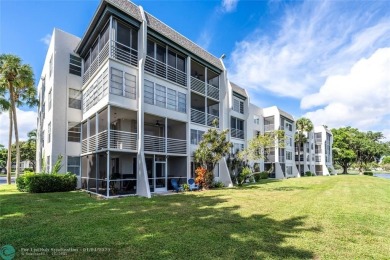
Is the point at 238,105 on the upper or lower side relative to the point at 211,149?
upper

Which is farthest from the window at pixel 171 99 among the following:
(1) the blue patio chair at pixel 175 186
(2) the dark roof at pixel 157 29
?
(1) the blue patio chair at pixel 175 186

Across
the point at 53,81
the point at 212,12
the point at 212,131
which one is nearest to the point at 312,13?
the point at 212,12

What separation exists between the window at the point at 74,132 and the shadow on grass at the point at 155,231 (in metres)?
10.0

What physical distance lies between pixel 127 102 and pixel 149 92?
2237mm

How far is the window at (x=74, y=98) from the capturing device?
19.7 metres

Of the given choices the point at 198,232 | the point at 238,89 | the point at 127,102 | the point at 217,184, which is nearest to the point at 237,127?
the point at 238,89

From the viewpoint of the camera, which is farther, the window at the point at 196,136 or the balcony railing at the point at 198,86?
the balcony railing at the point at 198,86

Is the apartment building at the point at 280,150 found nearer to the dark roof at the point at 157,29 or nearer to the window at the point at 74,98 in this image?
the dark roof at the point at 157,29

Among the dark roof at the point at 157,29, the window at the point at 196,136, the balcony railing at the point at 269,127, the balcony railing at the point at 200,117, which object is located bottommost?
the window at the point at 196,136

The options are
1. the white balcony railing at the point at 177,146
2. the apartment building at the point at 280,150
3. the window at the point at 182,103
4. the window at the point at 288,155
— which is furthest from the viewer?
the window at the point at 288,155

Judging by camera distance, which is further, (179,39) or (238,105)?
(238,105)

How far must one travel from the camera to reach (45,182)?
16062 mm

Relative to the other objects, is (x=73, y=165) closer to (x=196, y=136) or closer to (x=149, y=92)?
(x=149, y=92)

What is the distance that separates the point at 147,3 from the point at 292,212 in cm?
1777
